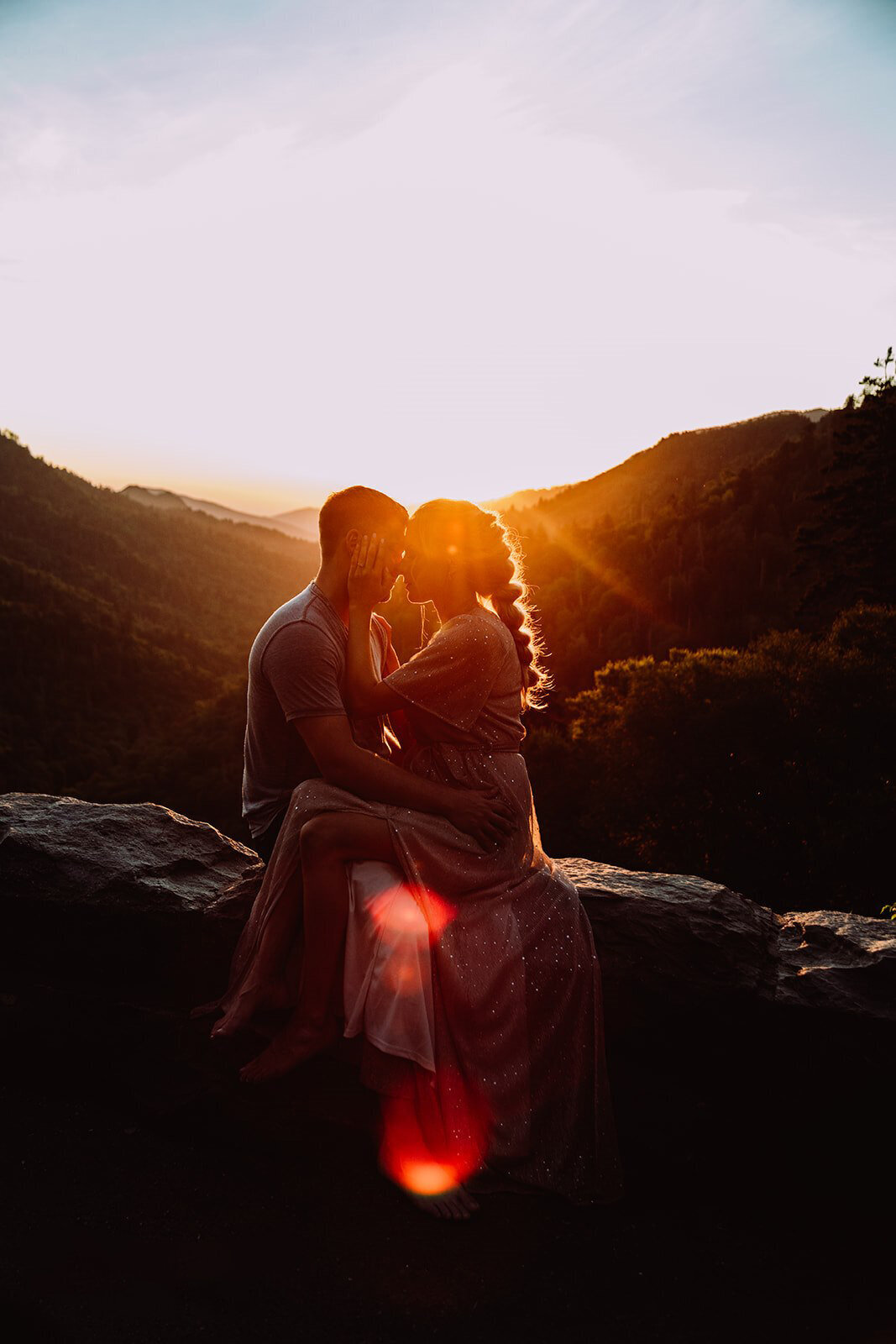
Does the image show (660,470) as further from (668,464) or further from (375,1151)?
(375,1151)

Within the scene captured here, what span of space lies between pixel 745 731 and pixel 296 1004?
23.2 metres

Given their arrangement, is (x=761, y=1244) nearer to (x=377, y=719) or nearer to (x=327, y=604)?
(x=377, y=719)

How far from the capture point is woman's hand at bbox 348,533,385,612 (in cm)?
375

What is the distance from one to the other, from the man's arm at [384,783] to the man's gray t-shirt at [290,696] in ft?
0.32

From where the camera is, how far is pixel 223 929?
3.97 meters

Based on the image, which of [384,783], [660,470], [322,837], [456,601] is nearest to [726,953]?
[384,783]

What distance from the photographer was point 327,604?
392cm

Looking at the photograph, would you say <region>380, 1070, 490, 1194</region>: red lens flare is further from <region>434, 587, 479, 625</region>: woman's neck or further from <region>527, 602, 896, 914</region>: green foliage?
<region>527, 602, 896, 914</region>: green foliage

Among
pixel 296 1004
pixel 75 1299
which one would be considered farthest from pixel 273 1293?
pixel 296 1004

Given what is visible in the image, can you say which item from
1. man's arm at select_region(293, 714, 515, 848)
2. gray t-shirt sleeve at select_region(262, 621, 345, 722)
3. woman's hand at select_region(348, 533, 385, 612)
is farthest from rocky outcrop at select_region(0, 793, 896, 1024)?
woman's hand at select_region(348, 533, 385, 612)

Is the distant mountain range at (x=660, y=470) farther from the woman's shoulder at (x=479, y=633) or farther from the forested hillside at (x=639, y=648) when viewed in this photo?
the woman's shoulder at (x=479, y=633)

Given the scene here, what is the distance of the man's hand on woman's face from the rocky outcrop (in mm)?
1585

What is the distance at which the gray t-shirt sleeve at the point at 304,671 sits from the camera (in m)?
3.59

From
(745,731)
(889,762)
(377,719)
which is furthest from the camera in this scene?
(745,731)
